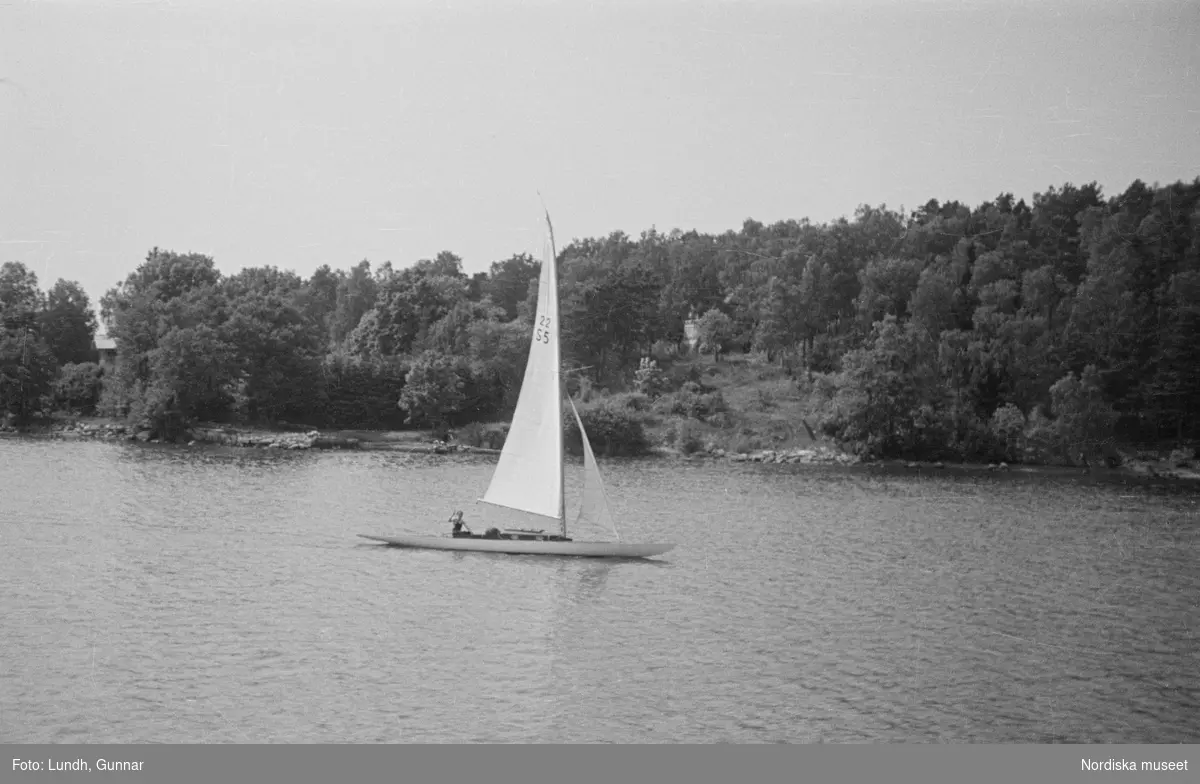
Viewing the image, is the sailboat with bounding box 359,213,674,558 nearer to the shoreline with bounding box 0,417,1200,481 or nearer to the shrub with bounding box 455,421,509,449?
the shoreline with bounding box 0,417,1200,481

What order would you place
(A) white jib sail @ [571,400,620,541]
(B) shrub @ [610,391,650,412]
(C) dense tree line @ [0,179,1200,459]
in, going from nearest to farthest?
(A) white jib sail @ [571,400,620,541], (C) dense tree line @ [0,179,1200,459], (B) shrub @ [610,391,650,412]

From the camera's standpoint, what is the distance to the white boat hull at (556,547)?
44.6 metres

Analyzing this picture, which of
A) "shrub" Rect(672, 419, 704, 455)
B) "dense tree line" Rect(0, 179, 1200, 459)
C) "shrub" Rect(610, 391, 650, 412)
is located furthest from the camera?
"shrub" Rect(610, 391, 650, 412)

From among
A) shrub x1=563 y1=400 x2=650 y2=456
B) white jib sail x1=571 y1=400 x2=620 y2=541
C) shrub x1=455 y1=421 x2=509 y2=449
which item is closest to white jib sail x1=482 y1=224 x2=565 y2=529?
white jib sail x1=571 y1=400 x2=620 y2=541

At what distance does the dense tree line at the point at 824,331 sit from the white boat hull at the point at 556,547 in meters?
55.8

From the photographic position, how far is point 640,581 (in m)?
42.2

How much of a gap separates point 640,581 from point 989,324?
72.5 meters

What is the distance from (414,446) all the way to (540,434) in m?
60.9

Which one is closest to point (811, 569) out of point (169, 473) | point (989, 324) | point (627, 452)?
point (169, 473)

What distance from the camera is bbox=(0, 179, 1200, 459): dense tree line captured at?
92.1m

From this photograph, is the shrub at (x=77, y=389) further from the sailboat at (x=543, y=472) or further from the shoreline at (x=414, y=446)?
the sailboat at (x=543, y=472)

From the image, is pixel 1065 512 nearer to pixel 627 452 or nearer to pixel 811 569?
pixel 811 569

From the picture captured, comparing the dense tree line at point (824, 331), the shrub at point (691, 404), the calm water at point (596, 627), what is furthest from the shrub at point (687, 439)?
the calm water at point (596, 627)

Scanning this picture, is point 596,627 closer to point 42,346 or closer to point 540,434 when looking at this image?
point 540,434
